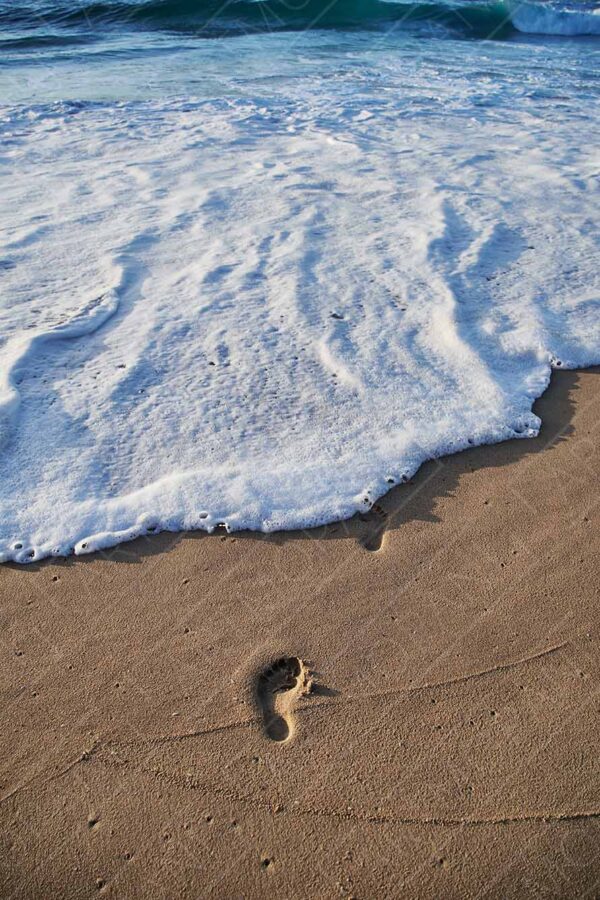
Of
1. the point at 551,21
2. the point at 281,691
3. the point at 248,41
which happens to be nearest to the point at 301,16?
the point at 248,41

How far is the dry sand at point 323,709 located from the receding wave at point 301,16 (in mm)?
13077

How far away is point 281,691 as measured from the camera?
1.99 m

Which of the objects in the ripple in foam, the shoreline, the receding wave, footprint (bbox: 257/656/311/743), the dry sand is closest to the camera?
the dry sand

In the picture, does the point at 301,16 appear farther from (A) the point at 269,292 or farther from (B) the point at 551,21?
(A) the point at 269,292

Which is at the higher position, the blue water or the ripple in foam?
the blue water

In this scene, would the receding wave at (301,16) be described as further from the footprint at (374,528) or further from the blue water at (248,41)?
the footprint at (374,528)

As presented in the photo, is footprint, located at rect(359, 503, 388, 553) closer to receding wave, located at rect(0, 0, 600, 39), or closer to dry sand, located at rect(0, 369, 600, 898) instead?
dry sand, located at rect(0, 369, 600, 898)

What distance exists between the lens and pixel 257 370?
326cm

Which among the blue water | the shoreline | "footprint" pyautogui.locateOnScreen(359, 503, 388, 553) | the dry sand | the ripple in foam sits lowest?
the dry sand

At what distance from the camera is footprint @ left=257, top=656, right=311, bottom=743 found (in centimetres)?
190

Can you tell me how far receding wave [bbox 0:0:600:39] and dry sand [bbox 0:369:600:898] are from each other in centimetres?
1308

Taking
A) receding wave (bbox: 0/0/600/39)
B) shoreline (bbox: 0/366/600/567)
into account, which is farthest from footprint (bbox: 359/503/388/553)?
receding wave (bbox: 0/0/600/39)

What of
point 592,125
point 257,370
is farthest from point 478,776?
point 592,125

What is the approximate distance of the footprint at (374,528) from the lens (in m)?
2.42
